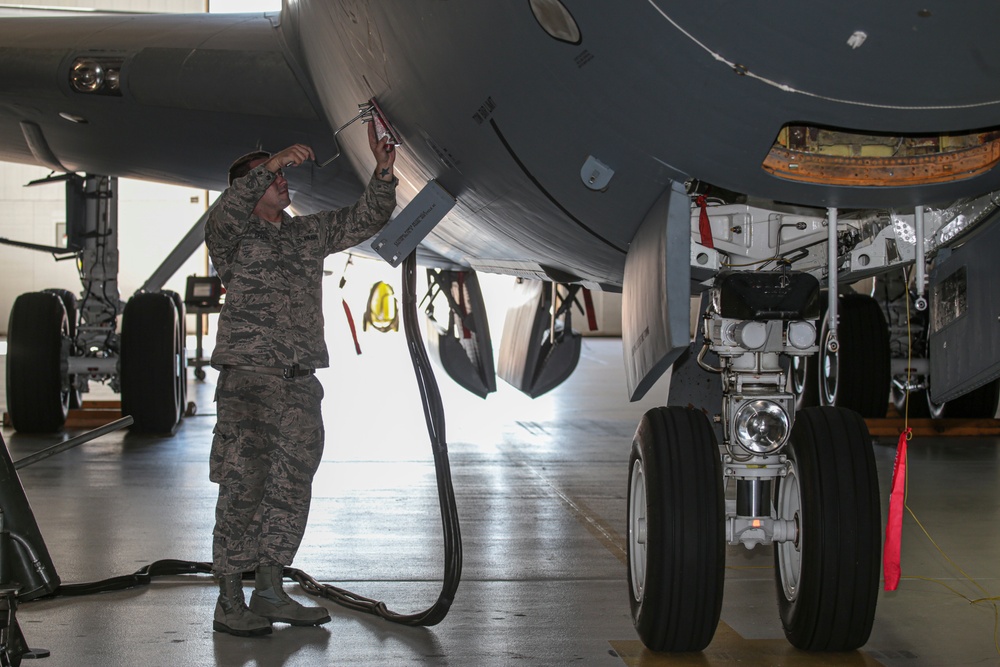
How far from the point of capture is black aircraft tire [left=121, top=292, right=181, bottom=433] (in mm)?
8438

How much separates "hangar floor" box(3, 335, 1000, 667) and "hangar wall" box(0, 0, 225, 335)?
18343 millimetres

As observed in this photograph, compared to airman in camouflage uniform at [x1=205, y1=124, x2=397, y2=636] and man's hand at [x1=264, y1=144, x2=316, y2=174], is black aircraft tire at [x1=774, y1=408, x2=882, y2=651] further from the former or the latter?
man's hand at [x1=264, y1=144, x2=316, y2=174]

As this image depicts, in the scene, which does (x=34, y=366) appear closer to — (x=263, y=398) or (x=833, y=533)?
(x=263, y=398)

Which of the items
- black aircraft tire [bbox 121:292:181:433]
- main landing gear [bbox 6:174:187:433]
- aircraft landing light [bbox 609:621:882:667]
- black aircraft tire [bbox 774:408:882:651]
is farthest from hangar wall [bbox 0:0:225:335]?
A: black aircraft tire [bbox 774:408:882:651]

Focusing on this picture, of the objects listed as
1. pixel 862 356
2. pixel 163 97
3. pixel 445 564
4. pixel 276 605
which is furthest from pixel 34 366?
pixel 862 356

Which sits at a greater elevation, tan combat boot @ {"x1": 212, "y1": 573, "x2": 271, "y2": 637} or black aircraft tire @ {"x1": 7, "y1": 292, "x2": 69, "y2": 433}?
black aircraft tire @ {"x1": 7, "y1": 292, "x2": 69, "y2": 433}

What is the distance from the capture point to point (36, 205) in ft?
88.1

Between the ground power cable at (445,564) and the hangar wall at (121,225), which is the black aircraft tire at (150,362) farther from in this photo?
the hangar wall at (121,225)

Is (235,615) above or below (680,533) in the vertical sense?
below

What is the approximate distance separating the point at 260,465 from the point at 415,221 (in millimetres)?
1012

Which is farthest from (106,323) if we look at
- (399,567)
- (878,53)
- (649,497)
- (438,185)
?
(878,53)

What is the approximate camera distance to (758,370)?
3.50 metres

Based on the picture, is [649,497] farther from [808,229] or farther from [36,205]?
[36,205]

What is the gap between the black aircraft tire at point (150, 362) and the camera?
27.7ft
